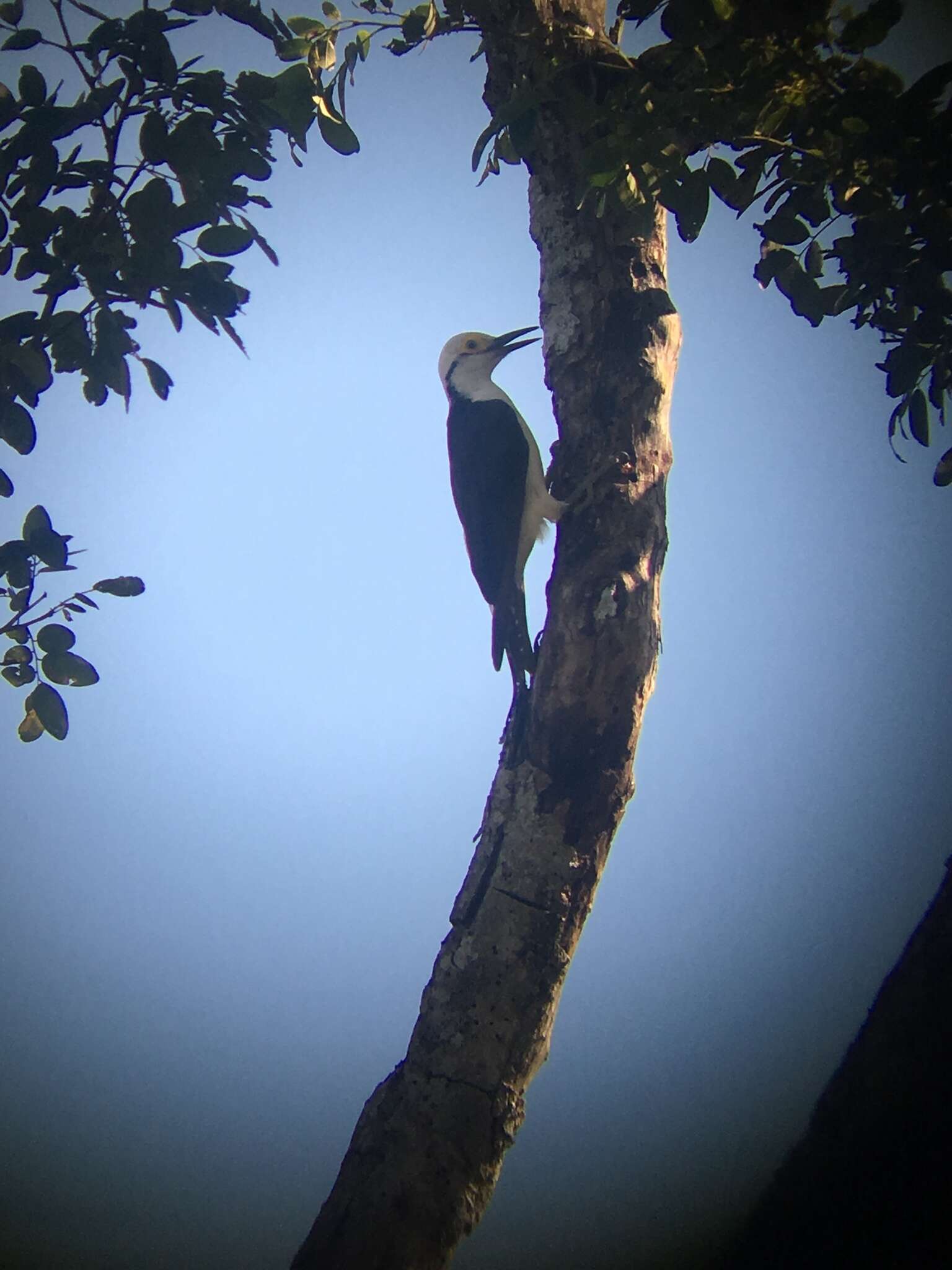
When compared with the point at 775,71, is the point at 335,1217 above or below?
below

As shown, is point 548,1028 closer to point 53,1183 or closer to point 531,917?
point 531,917

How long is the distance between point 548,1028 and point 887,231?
1756 mm

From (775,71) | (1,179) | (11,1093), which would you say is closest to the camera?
(775,71)

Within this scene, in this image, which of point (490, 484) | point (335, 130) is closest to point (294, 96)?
point (335, 130)

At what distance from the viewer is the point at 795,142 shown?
1.36m

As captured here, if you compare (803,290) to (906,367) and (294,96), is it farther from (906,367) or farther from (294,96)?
(294,96)

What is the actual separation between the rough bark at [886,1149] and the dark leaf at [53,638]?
65.2 inches

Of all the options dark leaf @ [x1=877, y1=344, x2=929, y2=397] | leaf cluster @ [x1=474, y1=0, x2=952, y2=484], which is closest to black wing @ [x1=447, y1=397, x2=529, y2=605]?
leaf cluster @ [x1=474, y1=0, x2=952, y2=484]

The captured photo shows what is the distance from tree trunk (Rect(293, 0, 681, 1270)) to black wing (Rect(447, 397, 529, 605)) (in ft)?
2.08

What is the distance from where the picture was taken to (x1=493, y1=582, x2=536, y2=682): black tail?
2.08 meters

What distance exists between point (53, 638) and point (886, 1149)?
1.75m

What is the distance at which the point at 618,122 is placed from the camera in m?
1.25

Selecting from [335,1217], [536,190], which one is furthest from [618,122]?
[335,1217]

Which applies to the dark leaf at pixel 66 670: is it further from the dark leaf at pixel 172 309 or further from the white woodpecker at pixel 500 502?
the white woodpecker at pixel 500 502
